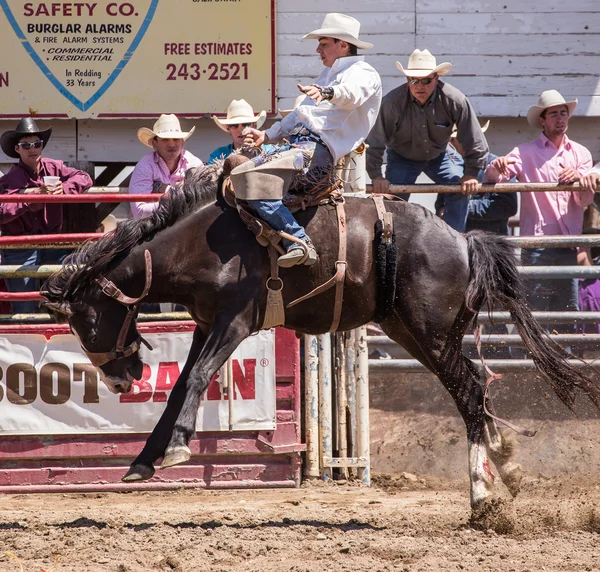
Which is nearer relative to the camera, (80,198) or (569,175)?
(80,198)

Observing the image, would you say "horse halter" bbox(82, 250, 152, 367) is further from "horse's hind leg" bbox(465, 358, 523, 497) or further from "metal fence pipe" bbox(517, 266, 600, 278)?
"metal fence pipe" bbox(517, 266, 600, 278)

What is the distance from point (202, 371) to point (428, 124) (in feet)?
9.85

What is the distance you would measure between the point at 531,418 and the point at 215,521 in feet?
9.02

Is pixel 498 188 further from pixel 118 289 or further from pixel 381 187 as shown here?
pixel 118 289

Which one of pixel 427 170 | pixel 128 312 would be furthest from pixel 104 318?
pixel 427 170

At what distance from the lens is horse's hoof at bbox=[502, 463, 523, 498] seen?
5434 millimetres

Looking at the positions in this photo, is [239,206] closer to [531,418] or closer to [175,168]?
[175,168]

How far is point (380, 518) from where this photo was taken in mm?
5477

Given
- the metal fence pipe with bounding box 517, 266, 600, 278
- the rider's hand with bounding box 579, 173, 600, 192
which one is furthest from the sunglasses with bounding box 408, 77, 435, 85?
the metal fence pipe with bounding box 517, 266, 600, 278

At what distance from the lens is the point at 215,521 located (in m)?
5.43

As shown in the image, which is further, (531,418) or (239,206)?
(531,418)

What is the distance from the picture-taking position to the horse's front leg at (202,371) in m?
4.89

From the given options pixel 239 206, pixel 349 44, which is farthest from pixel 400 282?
pixel 349 44

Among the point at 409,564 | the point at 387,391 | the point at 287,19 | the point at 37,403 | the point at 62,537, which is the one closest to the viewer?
the point at 409,564
